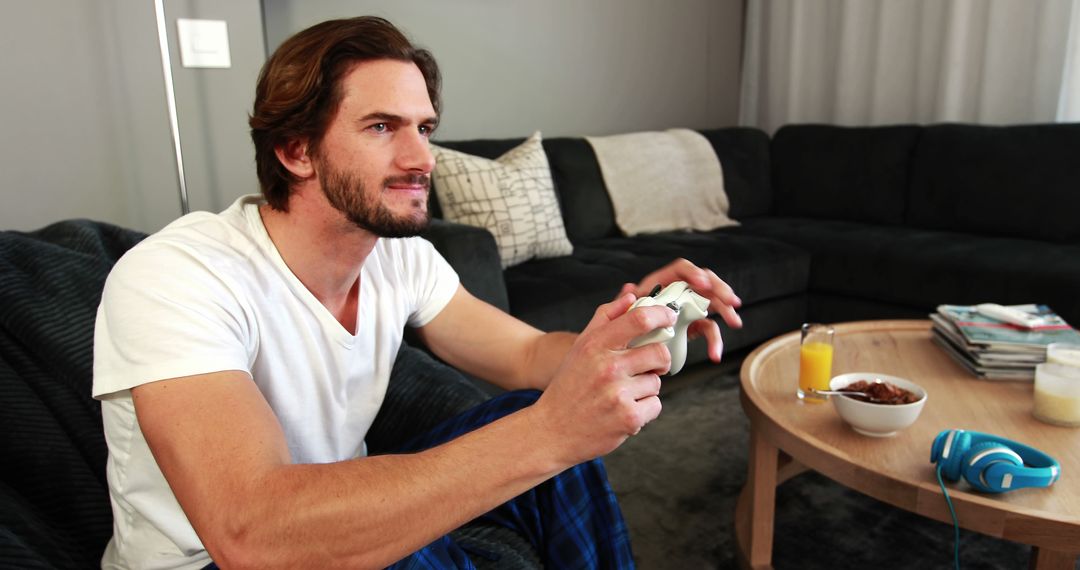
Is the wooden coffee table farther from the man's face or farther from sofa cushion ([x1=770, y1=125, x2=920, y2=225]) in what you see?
sofa cushion ([x1=770, y1=125, x2=920, y2=225])

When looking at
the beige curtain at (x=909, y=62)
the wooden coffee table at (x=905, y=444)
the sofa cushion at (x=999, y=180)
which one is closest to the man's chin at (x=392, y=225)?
the wooden coffee table at (x=905, y=444)

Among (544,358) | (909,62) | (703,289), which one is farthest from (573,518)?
(909,62)

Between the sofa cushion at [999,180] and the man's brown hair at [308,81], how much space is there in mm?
2500

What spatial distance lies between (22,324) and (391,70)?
61 centimetres

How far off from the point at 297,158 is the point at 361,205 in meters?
0.13

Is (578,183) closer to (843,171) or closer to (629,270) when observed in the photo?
(629,270)

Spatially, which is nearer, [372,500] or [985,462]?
[372,500]

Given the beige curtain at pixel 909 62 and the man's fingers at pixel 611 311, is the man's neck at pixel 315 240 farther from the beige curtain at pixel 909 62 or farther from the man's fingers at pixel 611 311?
the beige curtain at pixel 909 62

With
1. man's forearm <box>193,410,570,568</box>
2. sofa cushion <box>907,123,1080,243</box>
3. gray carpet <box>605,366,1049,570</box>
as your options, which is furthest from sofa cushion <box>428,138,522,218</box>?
man's forearm <box>193,410,570,568</box>

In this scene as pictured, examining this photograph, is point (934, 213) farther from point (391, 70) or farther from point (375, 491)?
point (375, 491)

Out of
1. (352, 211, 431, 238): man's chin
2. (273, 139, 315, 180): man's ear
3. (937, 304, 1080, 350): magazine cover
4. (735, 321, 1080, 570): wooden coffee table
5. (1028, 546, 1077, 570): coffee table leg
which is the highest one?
(273, 139, 315, 180): man's ear

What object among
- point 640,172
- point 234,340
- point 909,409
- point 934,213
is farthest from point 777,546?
point 934,213

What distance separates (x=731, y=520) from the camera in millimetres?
1619

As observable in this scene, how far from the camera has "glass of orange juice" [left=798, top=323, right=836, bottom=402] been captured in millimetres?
1397
